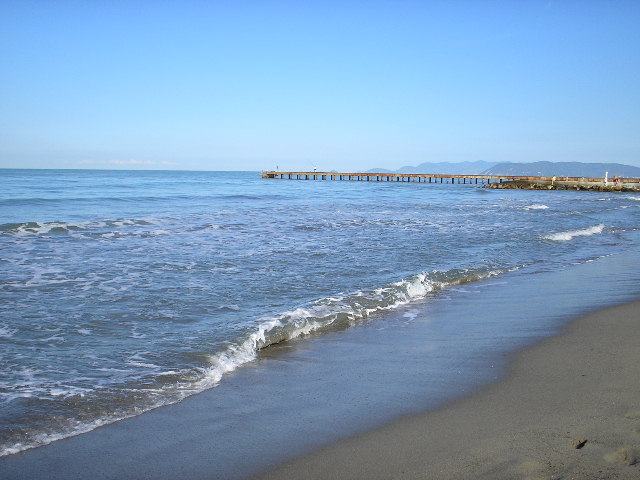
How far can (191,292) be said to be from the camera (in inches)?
327

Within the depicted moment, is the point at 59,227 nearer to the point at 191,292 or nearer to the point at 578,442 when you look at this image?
the point at 191,292

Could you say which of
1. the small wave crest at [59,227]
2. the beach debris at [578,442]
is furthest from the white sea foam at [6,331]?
the small wave crest at [59,227]

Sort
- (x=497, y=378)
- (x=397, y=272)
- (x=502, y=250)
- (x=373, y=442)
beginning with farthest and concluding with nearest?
(x=502, y=250) → (x=397, y=272) → (x=497, y=378) → (x=373, y=442)

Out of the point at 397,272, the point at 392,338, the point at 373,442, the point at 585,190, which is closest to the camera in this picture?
the point at 373,442

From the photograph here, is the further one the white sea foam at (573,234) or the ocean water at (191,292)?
the white sea foam at (573,234)

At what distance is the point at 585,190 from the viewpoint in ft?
189

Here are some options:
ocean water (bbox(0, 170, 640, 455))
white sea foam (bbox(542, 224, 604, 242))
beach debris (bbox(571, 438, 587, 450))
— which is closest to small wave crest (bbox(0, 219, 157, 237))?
ocean water (bbox(0, 170, 640, 455))

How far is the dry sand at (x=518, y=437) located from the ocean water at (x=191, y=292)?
1.60 m

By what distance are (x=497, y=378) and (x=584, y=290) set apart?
16.7 feet

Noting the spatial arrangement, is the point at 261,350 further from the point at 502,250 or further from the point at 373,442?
the point at 502,250

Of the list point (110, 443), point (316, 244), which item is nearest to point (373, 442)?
point (110, 443)

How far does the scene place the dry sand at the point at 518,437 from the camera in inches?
121

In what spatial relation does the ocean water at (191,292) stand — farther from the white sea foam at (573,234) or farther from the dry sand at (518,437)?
the dry sand at (518,437)

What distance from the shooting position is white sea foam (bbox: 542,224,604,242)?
16.3 meters
